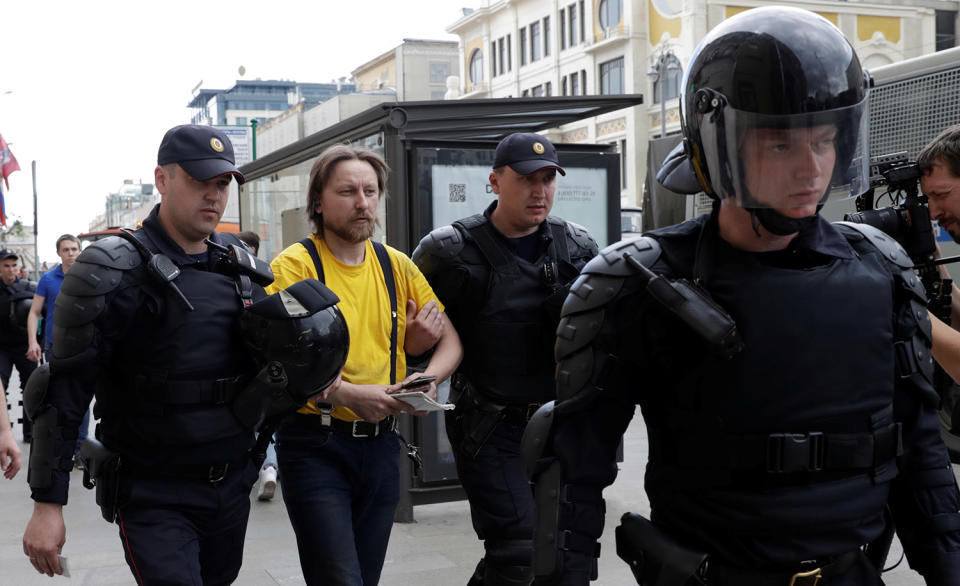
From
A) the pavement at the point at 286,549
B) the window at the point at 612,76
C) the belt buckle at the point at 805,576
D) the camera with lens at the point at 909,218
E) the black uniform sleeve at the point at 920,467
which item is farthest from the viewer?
the window at the point at 612,76

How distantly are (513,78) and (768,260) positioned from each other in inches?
1965

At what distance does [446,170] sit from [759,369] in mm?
4651

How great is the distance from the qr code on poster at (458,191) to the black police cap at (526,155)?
2296mm

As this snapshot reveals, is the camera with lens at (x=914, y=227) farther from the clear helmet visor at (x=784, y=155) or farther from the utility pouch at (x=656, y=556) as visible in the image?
the utility pouch at (x=656, y=556)

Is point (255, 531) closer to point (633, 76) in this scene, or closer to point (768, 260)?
point (768, 260)

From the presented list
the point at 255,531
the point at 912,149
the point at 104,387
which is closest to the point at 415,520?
the point at 255,531

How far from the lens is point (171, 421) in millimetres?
3176

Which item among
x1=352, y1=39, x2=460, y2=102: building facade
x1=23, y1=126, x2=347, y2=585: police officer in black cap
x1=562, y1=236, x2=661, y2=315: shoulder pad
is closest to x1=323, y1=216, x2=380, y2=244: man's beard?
x1=23, y1=126, x2=347, y2=585: police officer in black cap

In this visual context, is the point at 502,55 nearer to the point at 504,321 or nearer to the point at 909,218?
the point at 504,321

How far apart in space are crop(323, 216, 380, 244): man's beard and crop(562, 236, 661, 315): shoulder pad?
5.34 ft

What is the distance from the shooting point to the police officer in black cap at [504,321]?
13.0 ft

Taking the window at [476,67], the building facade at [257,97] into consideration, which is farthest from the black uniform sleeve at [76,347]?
the building facade at [257,97]

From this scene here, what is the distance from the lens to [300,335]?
3.24 meters

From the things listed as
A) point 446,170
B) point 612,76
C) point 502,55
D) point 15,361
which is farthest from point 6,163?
point 502,55
